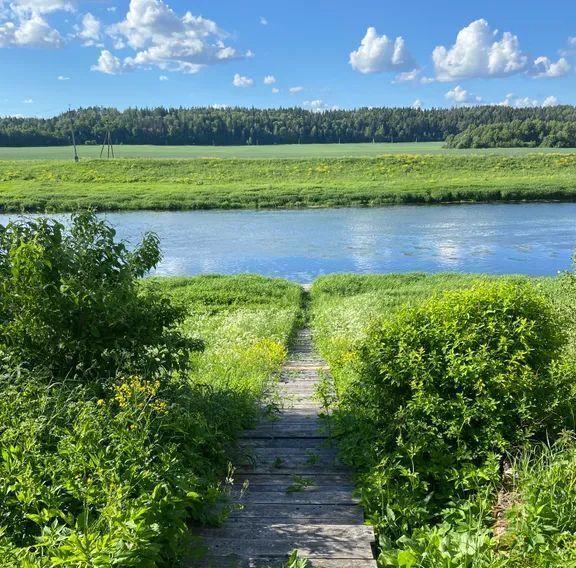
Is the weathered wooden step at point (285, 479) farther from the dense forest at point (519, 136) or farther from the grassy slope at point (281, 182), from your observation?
the dense forest at point (519, 136)

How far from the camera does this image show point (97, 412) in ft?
14.5

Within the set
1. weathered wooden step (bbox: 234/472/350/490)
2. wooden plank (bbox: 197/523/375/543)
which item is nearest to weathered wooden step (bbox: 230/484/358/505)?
weathered wooden step (bbox: 234/472/350/490)

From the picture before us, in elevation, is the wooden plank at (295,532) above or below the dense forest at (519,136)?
below

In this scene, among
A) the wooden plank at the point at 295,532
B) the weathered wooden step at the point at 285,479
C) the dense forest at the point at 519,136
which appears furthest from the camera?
the dense forest at the point at 519,136

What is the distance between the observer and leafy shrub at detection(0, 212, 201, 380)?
5074 mm

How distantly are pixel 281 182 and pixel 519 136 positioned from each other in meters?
89.8

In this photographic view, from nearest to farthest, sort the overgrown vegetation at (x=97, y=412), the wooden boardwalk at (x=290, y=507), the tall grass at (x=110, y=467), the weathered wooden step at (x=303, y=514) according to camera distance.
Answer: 1. the tall grass at (x=110, y=467)
2. the overgrown vegetation at (x=97, y=412)
3. the wooden boardwalk at (x=290, y=507)
4. the weathered wooden step at (x=303, y=514)

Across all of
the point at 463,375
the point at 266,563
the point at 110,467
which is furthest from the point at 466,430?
the point at 110,467

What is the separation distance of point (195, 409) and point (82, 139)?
571 feet

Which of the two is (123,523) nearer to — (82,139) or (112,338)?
(112,338)

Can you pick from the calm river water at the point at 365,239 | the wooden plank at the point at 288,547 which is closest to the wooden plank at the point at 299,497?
the wooden plank at the point at 288,547

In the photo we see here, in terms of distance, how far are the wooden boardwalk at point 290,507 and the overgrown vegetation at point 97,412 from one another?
0.65 feet

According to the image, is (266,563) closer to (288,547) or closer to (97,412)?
(288,547)

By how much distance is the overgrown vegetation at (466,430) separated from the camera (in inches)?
152
